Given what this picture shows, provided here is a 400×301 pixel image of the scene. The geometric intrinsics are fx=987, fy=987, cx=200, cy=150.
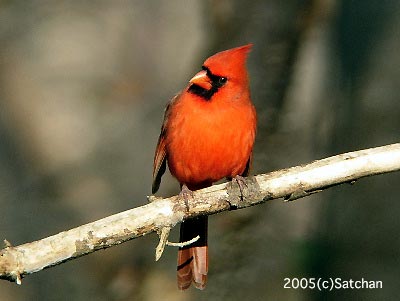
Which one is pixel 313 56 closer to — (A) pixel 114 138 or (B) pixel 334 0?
(B) pixel 334 0

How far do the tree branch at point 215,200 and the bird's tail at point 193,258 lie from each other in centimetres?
88

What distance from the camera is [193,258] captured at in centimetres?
623

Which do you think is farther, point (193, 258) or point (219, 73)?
point (193, 258)

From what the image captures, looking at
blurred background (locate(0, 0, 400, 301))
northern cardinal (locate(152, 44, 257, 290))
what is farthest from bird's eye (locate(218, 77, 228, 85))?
blurred background (locate(0, 0, 400, 301))

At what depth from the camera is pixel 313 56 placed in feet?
27.0

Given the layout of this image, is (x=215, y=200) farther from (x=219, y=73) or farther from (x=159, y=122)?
(x=159, y=122)

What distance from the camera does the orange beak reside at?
5895 millimetres

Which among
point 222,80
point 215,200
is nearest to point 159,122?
point 222,80

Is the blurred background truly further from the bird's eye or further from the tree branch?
the tree branch

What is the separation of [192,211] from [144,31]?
4714 mm

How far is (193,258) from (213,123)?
0.93 metres

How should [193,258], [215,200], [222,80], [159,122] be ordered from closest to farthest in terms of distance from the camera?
[215,200] < [222,80] < [193,258] < [159,122]

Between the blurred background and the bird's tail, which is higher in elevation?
the blurred background

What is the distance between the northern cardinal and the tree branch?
58 cm
